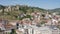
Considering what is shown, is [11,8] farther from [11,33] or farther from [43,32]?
[11,33]

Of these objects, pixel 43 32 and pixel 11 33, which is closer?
pixel 11 33

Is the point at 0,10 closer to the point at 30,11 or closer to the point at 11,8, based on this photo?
the point at 11,8

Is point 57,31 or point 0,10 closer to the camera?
point 57,31

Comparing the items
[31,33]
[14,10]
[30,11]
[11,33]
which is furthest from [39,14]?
[11,33]

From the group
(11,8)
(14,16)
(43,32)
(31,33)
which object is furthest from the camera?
(11,8)

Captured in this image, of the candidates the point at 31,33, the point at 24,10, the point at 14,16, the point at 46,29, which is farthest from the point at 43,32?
the point at 24,10

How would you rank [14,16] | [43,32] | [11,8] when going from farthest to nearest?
[11,8], [14,16], [43,32]

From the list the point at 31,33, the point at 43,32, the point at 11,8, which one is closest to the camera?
the point at 31,33

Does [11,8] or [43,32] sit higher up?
[11,8]

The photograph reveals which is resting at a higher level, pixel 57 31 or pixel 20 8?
pixel 20 8

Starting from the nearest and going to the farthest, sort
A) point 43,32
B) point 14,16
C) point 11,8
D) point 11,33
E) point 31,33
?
1. point 11,33
2. point 31,33
3. point 43,32
4. point 14,16
5. point 11,8
